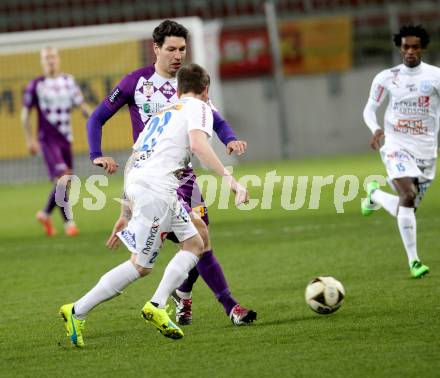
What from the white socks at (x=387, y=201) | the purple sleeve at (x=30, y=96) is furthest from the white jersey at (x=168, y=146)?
the purple sleeve at (x=30, y=96)

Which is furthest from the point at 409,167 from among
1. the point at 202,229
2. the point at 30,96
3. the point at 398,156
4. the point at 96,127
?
the point at 30,96

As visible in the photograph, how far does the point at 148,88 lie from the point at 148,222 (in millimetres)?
1385

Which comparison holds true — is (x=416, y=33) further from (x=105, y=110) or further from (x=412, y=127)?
(x=105, y=110)

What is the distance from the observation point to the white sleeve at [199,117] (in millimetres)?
6543

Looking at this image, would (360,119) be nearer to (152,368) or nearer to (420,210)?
(420,210)

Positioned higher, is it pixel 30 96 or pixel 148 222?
pixel 148 222

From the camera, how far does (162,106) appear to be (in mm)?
7637

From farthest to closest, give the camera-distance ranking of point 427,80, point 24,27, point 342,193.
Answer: point 24,27
point 342,193
point 427,80

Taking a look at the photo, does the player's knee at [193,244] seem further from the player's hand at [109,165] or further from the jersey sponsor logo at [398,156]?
the jersey sponsor logo at [398,156]

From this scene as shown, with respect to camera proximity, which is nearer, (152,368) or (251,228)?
(152,368)

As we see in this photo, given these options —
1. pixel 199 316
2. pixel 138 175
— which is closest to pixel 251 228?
pixel 199 316

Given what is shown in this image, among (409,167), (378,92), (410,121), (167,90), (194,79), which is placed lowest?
(409,167)

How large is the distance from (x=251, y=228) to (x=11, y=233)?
11.5ft

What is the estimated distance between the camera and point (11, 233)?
15125 mm
